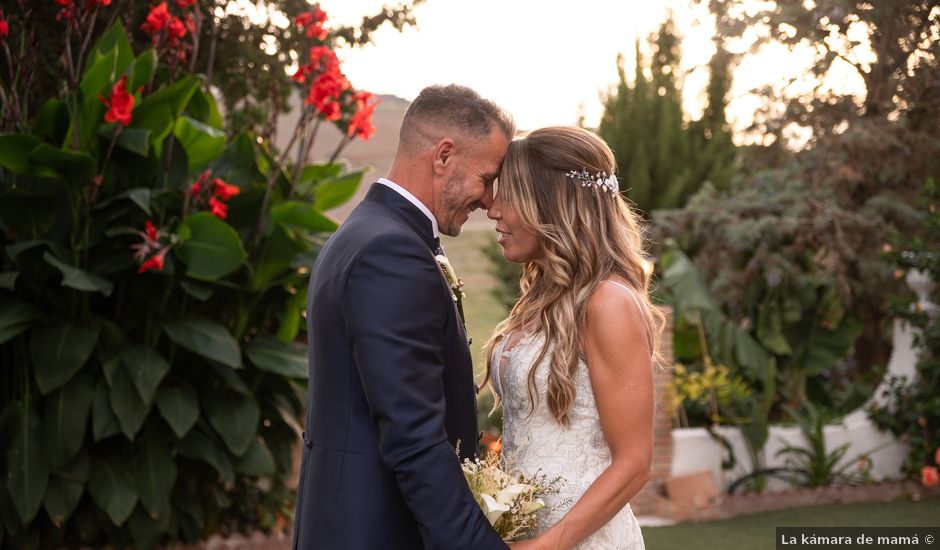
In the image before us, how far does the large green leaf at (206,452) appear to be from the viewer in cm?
542

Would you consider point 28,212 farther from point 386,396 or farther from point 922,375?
point 922,375

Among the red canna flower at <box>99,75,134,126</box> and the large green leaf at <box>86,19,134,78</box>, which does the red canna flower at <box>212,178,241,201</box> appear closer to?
the red canna flower at <box>99,75,134,126</box>

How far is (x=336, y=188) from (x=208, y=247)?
1.42 m

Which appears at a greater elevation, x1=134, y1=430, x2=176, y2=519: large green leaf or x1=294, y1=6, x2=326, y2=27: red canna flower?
x1=294, y1=6, x2=326, y2=27: red canna flower

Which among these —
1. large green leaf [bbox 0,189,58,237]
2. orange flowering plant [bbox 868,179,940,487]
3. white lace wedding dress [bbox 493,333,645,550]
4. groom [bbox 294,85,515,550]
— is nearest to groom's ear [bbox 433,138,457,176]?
groom [bbox 294,85,515,550]

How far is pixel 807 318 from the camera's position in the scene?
10055 mm

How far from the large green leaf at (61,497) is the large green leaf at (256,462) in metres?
0.86

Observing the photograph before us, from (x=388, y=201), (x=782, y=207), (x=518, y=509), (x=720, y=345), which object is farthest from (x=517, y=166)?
(x=782, y=207)

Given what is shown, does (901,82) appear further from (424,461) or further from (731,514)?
(424,461)

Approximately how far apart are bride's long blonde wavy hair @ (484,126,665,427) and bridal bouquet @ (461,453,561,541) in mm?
390

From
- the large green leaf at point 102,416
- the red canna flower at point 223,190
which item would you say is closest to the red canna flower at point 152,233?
the red canna flower at point 223,190

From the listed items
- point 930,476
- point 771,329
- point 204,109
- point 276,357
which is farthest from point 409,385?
point 771,329

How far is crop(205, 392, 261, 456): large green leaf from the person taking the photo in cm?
548

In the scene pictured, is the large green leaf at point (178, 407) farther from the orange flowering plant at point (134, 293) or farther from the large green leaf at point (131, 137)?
the large green leaf at point (131, 137)
